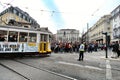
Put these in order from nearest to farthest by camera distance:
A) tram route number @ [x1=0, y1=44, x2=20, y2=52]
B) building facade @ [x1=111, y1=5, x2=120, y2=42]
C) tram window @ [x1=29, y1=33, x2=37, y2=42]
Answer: tram route number @ [x1=0, y1=44, x2=20, y2=52], tram window @ [x1=29, y1=33, x2=37, y2=42], building facade @ [x1=111, y1=5, x2=120, y2=42]

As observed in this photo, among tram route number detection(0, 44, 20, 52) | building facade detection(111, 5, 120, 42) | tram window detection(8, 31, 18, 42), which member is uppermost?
building facade detection(111, 5, 120, 42)

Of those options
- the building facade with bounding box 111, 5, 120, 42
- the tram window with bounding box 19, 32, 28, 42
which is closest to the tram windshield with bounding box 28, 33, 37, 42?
the tram window with bounding box 19, 32, 28, 42

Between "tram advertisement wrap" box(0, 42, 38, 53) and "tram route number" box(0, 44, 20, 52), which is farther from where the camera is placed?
"tram advertisement wrap" box(0, 42, 38, 53)

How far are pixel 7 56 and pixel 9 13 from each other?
4524 centimetres

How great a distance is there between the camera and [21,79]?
9391 millimetres

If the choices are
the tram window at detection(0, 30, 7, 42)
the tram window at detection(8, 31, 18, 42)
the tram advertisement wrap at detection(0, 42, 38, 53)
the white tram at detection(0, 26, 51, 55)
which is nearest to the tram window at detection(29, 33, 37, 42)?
the white tram at detection(0, 26, 51, 55)

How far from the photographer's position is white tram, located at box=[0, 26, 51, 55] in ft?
63.9

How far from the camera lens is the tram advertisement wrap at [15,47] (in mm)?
19275

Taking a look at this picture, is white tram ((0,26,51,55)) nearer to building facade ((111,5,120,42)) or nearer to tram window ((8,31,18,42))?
tram window ((8,31,18,42))

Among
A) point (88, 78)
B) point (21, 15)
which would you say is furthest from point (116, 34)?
point (88, 78)

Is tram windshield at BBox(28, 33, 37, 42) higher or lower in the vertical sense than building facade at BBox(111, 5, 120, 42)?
lower

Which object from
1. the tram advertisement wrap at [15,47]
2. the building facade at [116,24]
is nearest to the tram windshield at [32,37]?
the tram advertisement wrap at [15,47]

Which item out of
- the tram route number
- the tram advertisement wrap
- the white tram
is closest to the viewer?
the tram route number

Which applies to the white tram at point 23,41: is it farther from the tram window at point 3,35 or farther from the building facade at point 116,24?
the building facade at point 116,24
